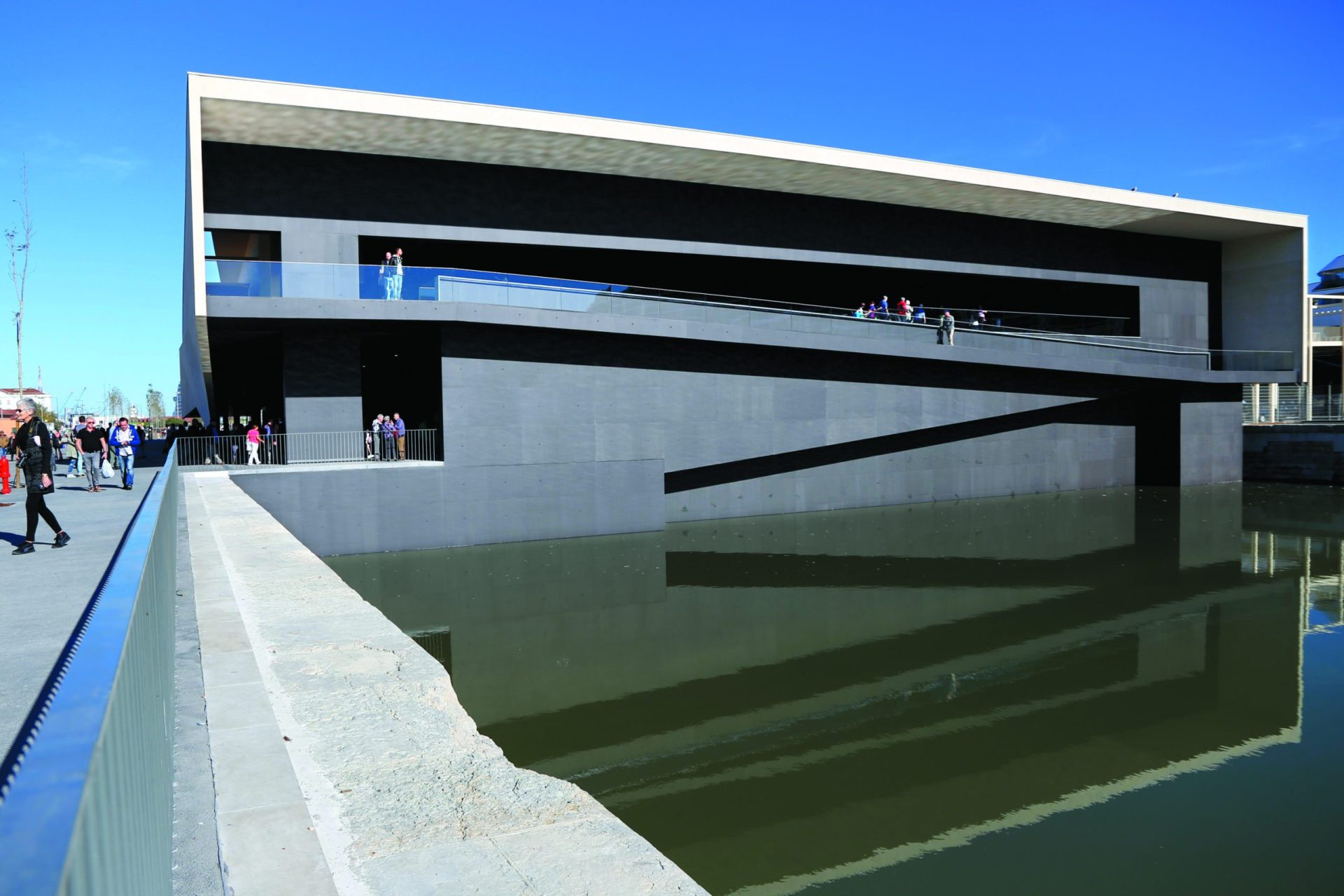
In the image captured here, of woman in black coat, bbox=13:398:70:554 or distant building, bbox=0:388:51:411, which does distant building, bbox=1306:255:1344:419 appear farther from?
distant building, bbox=0:388:51:411

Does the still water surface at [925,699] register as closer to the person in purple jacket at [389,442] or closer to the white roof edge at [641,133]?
the person in purple jacket at [389,442]

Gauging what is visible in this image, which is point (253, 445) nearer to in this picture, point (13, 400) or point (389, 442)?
point (389, 442)

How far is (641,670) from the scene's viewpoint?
11.2 m

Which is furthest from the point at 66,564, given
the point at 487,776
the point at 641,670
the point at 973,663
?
the point at 973,663

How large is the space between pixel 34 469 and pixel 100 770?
37.4ft

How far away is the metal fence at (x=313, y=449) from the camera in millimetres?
20375

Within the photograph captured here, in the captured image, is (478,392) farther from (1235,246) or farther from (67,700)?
(1235,246)

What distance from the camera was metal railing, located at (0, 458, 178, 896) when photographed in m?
1.23

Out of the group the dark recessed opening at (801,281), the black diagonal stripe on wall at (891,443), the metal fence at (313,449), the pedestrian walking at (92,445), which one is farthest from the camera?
the dark recessed opening at (801,281)

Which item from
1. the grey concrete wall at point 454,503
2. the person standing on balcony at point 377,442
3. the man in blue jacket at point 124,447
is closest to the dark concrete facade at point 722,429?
the grey concrete wall at point 454,503

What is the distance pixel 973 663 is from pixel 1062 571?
6.55 meters

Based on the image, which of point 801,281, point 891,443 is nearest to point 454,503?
point 891,443

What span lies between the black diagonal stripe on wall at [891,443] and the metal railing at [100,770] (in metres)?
19.7

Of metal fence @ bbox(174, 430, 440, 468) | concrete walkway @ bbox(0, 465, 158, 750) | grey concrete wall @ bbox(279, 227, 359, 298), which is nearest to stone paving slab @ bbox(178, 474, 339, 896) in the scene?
concrete walkway @ bbox(0, 465, 158, 750)
